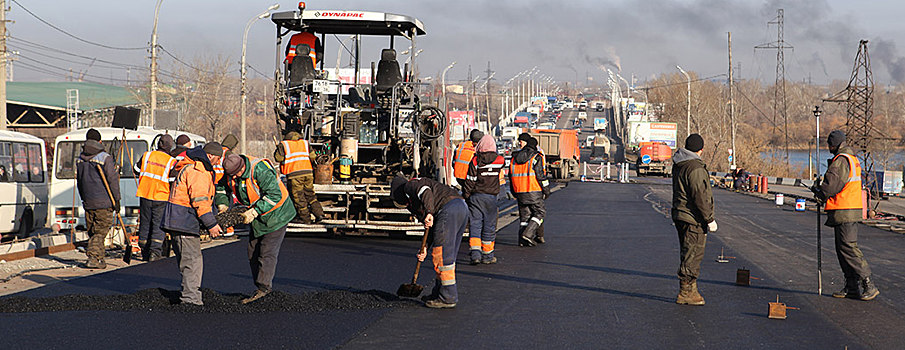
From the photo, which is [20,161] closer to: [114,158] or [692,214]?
[114,158]

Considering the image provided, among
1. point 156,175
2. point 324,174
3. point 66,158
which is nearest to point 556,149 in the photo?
point 324,174

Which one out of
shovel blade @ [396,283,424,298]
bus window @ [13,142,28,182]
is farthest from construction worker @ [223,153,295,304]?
bus window @ [13,142,28,182]

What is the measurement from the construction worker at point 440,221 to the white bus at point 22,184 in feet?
29.0

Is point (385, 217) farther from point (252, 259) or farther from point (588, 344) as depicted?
point (588, 344)

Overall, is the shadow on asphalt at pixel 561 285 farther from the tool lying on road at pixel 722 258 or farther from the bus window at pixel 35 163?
the bus window at pixel 35 163

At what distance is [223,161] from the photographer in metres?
7.98

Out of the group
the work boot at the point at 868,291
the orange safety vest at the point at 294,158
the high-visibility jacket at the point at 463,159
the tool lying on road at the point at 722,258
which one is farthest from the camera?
the orange safety vest at the point at 294,158

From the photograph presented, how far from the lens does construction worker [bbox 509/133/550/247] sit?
42.0 ft

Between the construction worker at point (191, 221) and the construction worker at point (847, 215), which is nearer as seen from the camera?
the construction worker at point (191, 221)

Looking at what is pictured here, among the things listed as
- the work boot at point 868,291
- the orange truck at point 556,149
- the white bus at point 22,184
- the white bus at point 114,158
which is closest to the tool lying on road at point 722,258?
the work boot at point 868,291

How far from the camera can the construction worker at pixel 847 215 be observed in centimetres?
861

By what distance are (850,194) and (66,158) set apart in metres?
12.9

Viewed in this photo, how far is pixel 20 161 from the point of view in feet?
48.3

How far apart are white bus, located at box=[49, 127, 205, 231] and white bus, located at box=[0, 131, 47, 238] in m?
0.23
